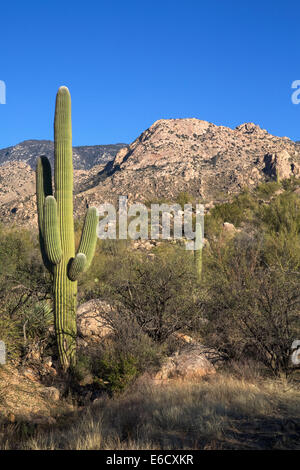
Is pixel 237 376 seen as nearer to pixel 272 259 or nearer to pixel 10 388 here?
pixel 10 388

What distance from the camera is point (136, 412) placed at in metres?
5.55

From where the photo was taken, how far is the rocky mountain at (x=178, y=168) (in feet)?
143

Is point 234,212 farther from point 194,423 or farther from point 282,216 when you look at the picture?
point 194,423

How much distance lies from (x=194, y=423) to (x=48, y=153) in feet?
309

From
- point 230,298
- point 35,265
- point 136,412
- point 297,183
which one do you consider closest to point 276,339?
point 230,298

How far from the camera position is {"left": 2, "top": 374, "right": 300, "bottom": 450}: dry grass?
4.27 m

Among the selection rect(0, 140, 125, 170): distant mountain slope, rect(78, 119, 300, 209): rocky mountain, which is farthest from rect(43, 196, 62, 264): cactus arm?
rect(0, 140, 125, 170): distant mountain slope

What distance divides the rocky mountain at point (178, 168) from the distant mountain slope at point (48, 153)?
31.2 metres

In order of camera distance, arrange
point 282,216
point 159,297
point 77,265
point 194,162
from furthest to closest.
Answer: point 194,162 → point 282,216 → point 159,297 → point 77,265

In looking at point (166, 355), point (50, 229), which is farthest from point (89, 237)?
point (166, 355)

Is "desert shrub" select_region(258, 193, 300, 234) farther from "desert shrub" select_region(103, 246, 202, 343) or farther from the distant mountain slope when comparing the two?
the distant mountain slope

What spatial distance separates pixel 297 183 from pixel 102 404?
121 feet

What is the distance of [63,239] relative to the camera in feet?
30.7

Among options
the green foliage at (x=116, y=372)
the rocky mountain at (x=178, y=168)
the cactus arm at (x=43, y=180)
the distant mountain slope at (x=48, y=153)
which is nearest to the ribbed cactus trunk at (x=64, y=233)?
the cactus arm at (x=43, y=180)
